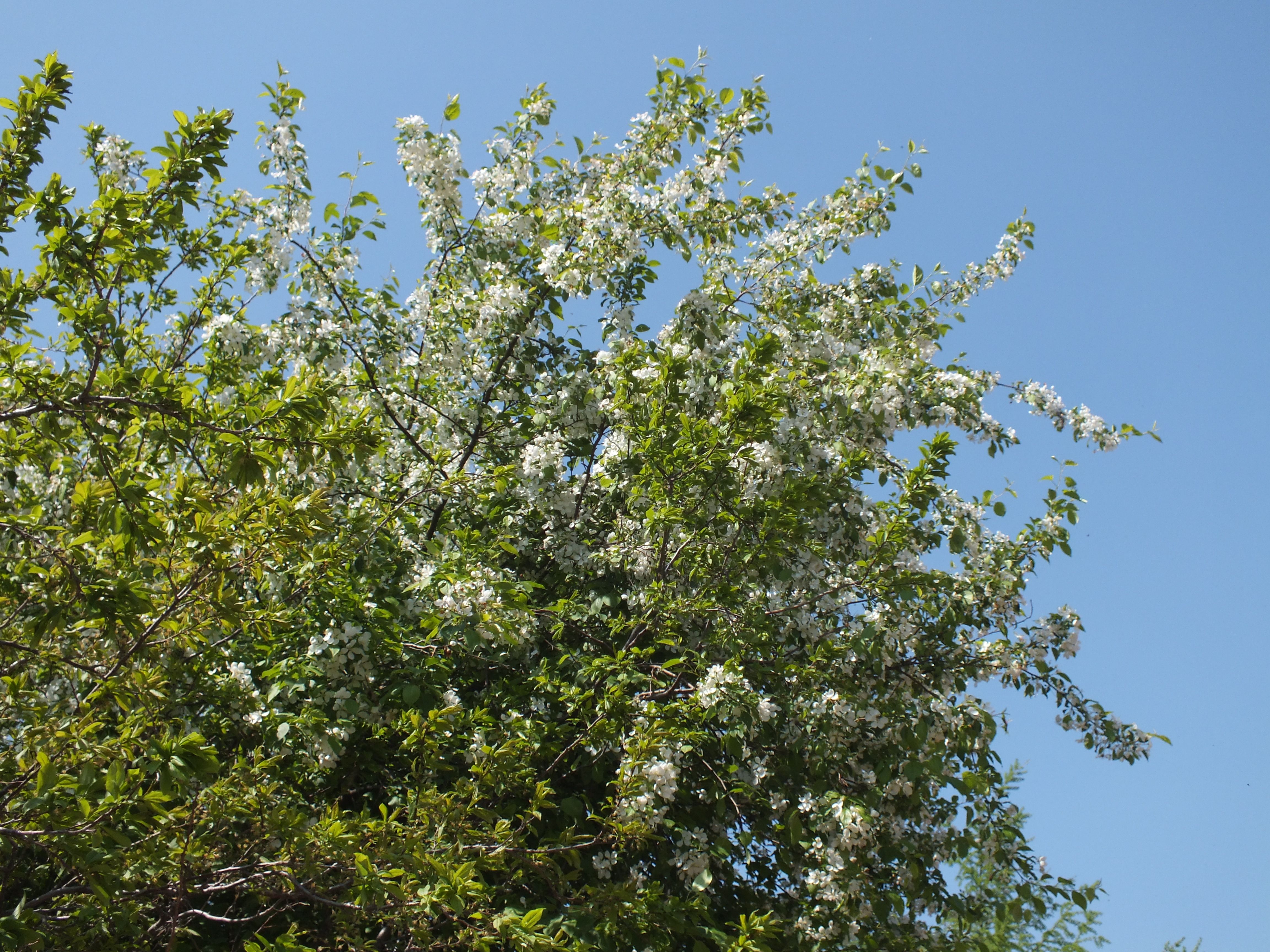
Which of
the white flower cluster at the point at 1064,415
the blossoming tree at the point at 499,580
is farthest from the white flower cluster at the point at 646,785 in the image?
the white flower cluster at the point at 1064,415

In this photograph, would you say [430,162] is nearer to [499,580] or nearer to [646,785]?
[499,580]

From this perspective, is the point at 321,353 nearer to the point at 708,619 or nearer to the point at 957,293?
the point at 708,619

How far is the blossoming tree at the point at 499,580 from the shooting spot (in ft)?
10.4

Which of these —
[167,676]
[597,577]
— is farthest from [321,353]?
[167,676]

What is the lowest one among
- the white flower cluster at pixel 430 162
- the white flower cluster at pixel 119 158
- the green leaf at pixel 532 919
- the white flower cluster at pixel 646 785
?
the green leaf at pixel 532 919

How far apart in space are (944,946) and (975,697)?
1.27 meters

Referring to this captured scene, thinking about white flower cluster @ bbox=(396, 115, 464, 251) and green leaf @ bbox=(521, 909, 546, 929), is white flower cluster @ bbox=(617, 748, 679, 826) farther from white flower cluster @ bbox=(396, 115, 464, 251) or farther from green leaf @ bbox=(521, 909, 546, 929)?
white flower cluster @ bbox=(396, 115, 464, 251)

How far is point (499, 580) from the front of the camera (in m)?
3.98

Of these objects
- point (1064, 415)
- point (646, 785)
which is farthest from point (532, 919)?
point (1064, 415)

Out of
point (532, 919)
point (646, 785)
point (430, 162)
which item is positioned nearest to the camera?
point (532, 919)

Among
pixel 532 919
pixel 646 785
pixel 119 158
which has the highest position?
pixel 119 158

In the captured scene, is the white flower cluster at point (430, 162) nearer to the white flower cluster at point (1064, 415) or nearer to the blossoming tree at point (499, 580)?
the blossoming tree at point (499, 580)

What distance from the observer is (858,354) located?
5184 mm

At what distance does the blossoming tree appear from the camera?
316 cm
